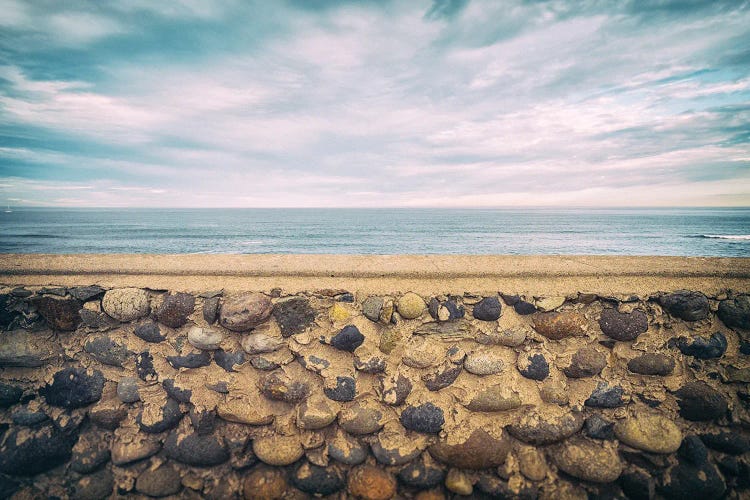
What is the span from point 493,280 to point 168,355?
2.30 meters

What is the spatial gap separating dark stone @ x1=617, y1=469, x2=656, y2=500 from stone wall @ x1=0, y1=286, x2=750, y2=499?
1 cm

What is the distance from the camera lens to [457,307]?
2369 mm

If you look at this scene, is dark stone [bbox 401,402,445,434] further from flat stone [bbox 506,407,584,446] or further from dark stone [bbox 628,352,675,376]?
dark stone [bbox 628,352,675,376]

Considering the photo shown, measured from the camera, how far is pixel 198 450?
228 cm

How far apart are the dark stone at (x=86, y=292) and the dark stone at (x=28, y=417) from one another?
782mm

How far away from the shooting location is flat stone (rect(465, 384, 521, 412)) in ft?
7.39

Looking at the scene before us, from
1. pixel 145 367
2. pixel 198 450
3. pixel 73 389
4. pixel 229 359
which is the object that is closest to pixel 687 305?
pixel 229 359

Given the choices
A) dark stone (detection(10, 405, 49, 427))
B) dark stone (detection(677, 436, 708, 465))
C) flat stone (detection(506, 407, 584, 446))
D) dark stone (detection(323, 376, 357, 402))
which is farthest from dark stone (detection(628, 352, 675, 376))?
dark stone (detection(10, 405, 49, 427))

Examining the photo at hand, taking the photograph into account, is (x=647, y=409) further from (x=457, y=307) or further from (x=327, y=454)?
(x=327, y=454)

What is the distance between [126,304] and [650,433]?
137 inches

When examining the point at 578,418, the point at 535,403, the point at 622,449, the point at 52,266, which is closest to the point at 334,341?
the point at 535,403

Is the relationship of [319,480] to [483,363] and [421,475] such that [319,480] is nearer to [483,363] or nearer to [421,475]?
[421,475]

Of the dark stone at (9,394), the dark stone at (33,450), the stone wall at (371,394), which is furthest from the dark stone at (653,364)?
the dark stone at (9,394)

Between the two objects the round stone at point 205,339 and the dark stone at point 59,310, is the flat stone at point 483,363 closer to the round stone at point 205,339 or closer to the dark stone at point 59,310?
the round stone at point 205,339
